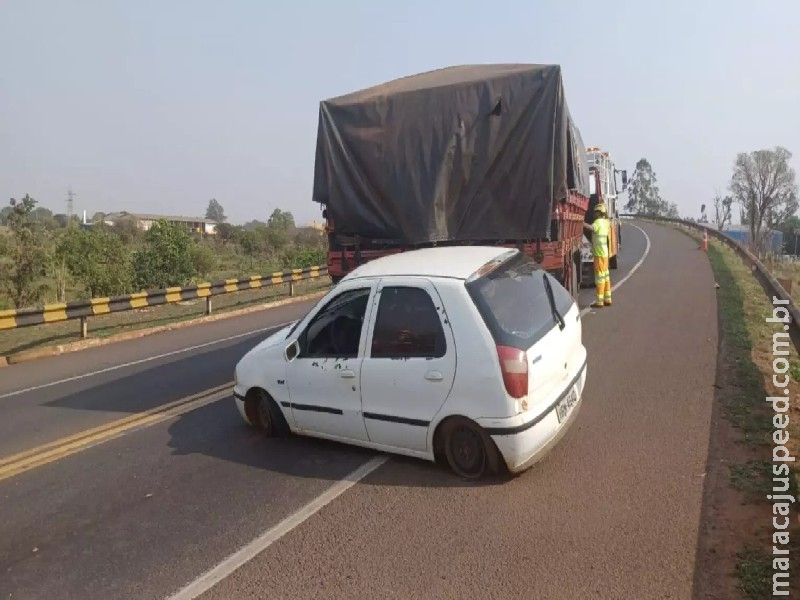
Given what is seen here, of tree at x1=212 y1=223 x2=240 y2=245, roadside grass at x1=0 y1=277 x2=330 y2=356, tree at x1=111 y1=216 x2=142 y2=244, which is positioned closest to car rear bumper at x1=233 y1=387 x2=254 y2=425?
roadside grass at x1=0 y1=277 x2=330 y2=356

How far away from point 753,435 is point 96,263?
65.2 feet

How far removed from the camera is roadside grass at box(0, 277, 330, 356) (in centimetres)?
1396

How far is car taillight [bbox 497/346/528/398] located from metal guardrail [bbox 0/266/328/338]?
11.2 meters

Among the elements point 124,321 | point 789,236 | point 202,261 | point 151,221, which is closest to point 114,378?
point 124,321

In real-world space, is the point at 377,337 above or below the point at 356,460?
above

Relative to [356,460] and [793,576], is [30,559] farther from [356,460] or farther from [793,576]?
[793,576]

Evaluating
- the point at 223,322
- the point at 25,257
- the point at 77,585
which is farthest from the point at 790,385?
the point at 25,257

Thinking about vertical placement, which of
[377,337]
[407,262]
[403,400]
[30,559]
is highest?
[407,262]

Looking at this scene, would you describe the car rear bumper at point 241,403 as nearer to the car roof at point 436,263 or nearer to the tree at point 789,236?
the car roof at point 436,263

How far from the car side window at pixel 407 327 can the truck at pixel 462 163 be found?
2.86m

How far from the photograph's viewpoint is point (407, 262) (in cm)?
550

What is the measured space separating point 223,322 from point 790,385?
12.3m

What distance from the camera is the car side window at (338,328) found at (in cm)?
523

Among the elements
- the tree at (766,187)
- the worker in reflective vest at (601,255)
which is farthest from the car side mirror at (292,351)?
the tree at (766,187)
